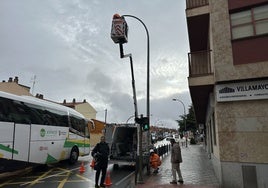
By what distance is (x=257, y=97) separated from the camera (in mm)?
8914

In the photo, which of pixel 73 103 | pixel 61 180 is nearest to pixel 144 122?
pixel 61 180

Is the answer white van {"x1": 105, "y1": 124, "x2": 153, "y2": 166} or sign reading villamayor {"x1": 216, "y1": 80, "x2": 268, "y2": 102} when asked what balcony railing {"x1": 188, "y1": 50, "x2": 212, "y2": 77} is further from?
white van {"x1": 105, "y1": 124, "x2": 153, "y2": 166}

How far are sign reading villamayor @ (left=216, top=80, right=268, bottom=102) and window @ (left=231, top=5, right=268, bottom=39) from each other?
1.85 meters

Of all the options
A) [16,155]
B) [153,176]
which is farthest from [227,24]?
[16,155]

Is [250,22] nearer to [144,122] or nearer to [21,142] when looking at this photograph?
[144,122]

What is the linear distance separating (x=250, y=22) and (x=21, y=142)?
10636 mm

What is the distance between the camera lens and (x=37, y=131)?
12.3m

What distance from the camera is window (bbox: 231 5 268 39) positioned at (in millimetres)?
9281

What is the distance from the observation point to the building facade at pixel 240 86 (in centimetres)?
879

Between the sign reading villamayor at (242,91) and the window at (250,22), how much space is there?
1.85 m

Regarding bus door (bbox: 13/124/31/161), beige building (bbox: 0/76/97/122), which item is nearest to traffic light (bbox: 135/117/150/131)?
bus door (bbox: 13/124/31/161)

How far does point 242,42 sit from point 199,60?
9.20 feet

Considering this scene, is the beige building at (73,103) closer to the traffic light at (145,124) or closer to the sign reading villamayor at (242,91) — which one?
the traffic light at (145,124)

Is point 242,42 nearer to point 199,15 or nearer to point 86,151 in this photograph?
point 199,15
